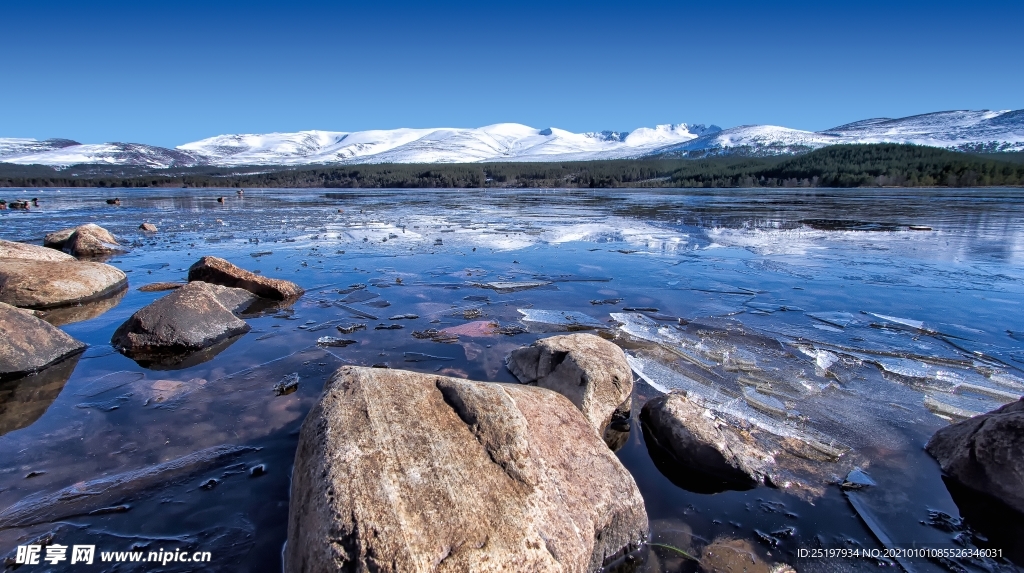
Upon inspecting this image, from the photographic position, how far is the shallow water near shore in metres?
2.77

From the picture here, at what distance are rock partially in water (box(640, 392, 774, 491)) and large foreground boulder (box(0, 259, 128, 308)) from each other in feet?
27.3

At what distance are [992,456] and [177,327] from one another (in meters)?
7.06

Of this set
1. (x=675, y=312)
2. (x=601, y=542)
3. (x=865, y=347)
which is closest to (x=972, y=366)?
(x=865, y=347)

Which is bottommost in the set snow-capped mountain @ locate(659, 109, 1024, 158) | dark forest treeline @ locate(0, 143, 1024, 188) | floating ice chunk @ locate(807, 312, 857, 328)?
floating ice chunk @ locate(807, 312, 857, 328)

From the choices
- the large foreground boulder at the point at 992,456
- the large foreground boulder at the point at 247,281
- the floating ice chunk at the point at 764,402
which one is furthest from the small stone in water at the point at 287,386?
the large foreground boulder at the point at 992,456

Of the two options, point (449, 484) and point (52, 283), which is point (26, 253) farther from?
point (449, 484)

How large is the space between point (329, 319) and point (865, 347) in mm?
6496

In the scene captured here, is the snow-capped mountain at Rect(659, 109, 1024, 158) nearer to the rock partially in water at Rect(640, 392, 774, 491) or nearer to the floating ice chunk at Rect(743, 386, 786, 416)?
the floating ice chunk at Rect(743, 386, 786, 416)

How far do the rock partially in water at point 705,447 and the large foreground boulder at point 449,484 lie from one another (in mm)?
721

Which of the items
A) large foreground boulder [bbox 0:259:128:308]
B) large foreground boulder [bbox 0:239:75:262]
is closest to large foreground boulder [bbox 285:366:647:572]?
large foreground boulder [bbox 0:259:128:308]

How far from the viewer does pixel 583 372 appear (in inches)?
156

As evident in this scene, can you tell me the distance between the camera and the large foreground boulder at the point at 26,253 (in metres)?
8.27

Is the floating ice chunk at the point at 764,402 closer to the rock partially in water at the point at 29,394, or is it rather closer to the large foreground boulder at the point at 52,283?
the rock partially in water at the point at 29,394

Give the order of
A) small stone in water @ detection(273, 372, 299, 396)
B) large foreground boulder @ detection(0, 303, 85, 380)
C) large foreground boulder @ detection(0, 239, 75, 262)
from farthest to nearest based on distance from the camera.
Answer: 1. large foreground boulder @ detection(0, 239, 75, 262)
2. large foreground boulder @ detection(0, 303, 85, 380)
3. small stone in water @ detection(273, 372, 299, 396)
